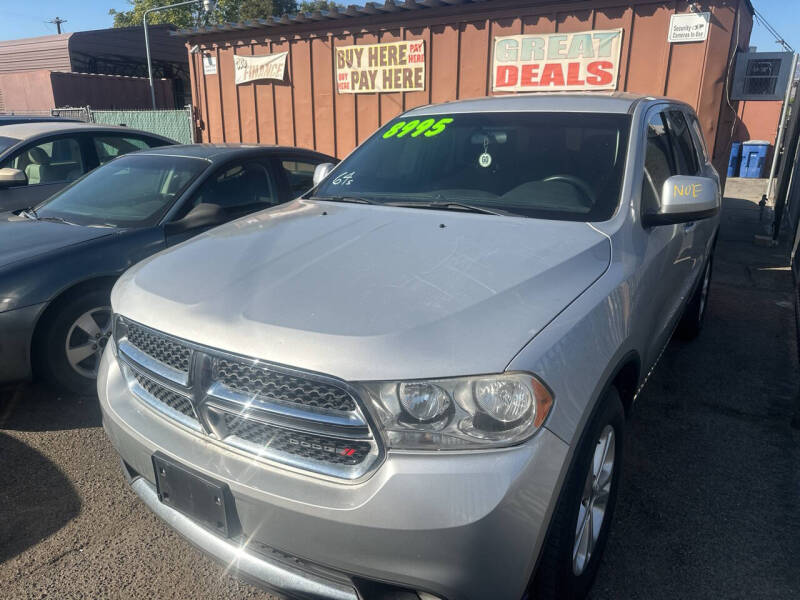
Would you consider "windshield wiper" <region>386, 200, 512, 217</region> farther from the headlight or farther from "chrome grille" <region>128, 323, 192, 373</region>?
"chrome grille" <region>128, 323, 192, 373</region>

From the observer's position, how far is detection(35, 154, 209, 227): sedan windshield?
13.1 feet

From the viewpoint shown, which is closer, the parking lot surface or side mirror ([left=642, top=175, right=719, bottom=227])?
the parking lot surface

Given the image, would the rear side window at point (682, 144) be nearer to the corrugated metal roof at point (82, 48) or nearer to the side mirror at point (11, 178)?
the side mirror at point (11, 178)

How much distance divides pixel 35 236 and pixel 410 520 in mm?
3214

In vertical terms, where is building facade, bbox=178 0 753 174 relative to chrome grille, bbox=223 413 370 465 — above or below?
above

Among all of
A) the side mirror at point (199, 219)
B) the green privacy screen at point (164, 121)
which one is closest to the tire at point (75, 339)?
the side mirror at point (199, 219)

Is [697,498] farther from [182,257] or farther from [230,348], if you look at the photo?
[182,257]

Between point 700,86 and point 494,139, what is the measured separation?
5171mm

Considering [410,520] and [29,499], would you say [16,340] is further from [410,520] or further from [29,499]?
[410,520]

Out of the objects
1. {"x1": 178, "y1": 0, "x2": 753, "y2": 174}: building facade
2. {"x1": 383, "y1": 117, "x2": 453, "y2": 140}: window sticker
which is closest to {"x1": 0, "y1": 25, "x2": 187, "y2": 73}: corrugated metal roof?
{"x1": 178, "y1": 0, "x2": 753, "y2": 174}: building facade

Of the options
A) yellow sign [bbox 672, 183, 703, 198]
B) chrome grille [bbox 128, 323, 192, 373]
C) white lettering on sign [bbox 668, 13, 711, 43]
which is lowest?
chrome grille [bbox 128, 323, 192, 373]

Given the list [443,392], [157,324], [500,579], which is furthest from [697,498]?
[157,324]

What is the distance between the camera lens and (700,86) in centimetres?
690

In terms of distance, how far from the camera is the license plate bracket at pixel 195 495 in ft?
5.64
